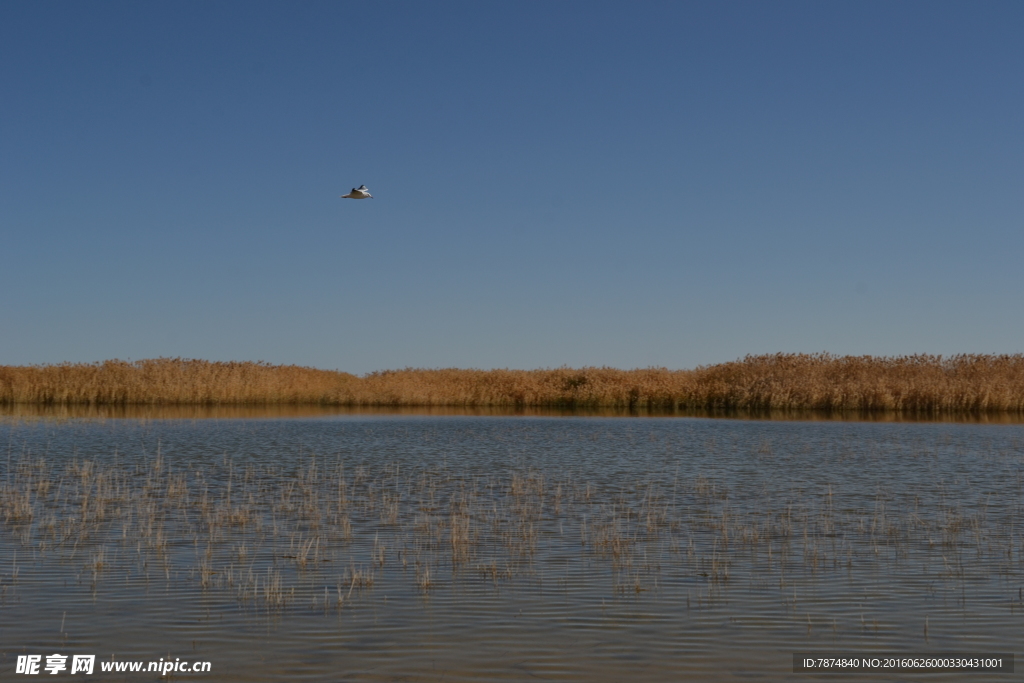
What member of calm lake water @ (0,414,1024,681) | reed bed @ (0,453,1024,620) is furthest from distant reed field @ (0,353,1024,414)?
reed bed @ (0,453,1024,620)

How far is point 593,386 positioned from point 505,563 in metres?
33.6

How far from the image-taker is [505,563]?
30.2 ft

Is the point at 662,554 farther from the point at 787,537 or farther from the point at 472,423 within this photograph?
the point at 472,423

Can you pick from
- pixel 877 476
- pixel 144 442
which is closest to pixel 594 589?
pixel 877 476

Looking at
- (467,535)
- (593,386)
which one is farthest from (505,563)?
(593,386)

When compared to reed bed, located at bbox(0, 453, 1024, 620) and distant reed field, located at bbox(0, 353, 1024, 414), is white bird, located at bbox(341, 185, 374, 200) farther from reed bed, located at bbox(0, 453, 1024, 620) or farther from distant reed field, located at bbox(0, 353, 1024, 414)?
distant reed field, located at bbox(0, 353, 1024, 414)

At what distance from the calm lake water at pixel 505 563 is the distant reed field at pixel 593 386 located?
62.0 ft

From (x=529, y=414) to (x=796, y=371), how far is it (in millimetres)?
12387

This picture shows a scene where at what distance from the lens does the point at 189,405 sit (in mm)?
41750

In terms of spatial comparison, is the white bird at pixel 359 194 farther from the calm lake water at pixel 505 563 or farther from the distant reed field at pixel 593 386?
the distant reed field at pixel 593 386

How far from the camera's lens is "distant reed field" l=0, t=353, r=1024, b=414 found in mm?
36469

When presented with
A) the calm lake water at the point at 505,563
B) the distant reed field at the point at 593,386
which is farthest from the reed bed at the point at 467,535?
the distant reed field at the point at 593,386

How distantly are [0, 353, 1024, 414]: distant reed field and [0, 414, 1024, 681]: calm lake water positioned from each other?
1891 cm

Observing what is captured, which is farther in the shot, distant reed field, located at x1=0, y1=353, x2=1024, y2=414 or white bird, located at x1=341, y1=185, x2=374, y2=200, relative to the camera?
distant reed field, located at x1=0, y1=353, x2=1024, y2=414
